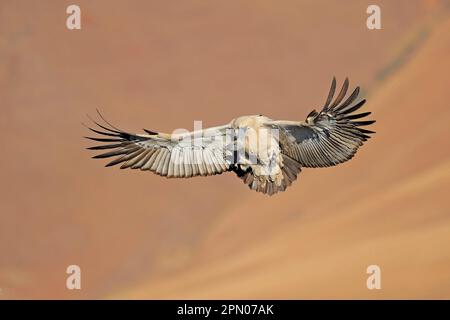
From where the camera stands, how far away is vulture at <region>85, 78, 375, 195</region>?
13.9 m

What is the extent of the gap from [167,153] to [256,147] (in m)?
1.26

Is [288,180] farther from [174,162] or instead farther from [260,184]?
[174,162]

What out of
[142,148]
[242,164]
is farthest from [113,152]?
[242,164]

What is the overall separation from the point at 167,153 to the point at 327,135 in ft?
6.62

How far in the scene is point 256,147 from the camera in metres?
14.0

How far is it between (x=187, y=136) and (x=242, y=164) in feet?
2.49

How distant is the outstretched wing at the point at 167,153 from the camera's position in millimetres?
14461

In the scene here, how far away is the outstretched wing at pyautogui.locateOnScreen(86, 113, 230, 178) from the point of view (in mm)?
14461

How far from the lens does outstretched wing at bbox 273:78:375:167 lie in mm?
13695

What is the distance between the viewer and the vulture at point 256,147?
45.5 ft

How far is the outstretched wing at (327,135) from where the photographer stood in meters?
13.7

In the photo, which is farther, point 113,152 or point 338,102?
point 113,152

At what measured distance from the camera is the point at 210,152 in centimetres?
1458

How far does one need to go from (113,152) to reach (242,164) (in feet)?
5.29
